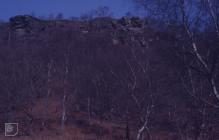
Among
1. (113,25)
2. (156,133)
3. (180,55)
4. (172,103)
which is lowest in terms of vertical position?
(156,133)

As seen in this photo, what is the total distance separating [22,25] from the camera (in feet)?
235

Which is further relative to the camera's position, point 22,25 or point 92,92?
point 22,25

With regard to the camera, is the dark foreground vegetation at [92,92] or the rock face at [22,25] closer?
the dark foreground vegetation at [92,92]

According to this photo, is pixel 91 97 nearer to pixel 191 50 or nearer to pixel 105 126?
pixel 105 126

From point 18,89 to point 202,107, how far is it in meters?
20.8

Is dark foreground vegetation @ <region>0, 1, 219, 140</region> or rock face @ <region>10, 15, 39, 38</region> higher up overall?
rock face @ <region>10, 15, 39, 38</region>

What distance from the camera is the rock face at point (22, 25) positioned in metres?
69.1

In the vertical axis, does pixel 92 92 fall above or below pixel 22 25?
below

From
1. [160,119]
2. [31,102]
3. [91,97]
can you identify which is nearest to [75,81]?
[91,97]

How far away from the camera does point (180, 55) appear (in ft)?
49.8

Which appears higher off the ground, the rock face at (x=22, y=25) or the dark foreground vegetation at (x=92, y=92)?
the rock face at (x=22, y=25)

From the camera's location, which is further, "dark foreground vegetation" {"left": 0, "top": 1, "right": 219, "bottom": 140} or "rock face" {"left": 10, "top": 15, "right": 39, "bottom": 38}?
"rock face" {"left": 10, "top": 15, "right": 39, "bottom": 38}

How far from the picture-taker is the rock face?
69062mm

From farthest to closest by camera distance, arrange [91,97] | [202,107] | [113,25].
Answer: [113,25], [91,97], [202,107]
